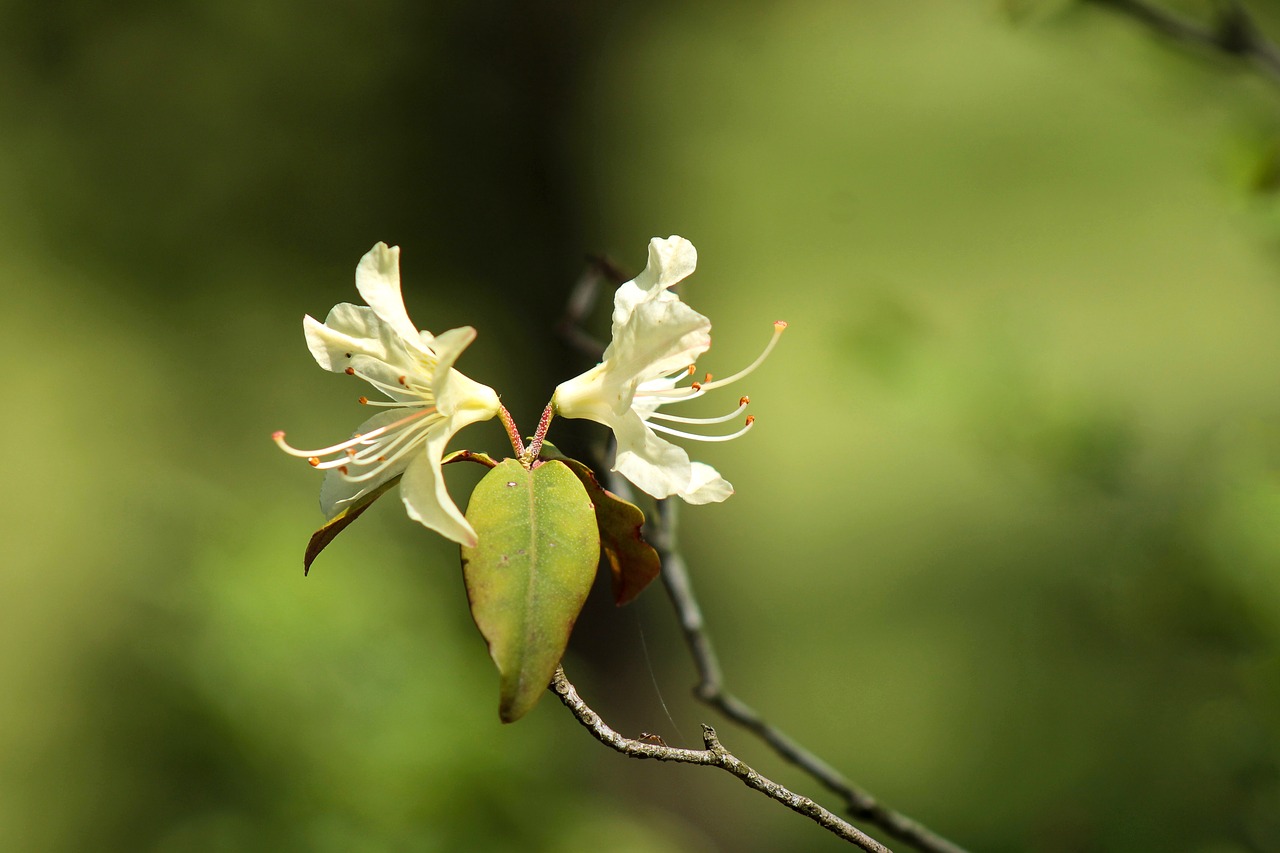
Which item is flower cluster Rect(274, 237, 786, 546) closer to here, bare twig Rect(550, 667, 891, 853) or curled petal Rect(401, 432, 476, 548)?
curled petal Rect(401, 432, 476, 548)

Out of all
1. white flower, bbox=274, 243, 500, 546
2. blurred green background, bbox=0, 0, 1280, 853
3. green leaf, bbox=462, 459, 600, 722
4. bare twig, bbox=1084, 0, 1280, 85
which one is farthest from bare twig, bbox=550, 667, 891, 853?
blurred green background, bbox=0, 0, 1280, 853

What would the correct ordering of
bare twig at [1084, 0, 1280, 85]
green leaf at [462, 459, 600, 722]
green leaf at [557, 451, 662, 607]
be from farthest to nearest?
bare twig at [1084, 0, 1280, 85] < green leaf at [557, 451, 662, 607] < green leaf at [462, 459, 600, 722]

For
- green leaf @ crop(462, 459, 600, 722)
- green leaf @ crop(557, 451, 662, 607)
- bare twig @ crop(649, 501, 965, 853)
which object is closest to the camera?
green leaf @ crop(462, 459, 600, 722)

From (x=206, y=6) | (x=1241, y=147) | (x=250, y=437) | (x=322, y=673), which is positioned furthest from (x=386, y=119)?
(x=1241, y=147)

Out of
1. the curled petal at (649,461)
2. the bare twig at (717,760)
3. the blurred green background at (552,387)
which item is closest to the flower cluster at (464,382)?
the curled petal at (649,461)

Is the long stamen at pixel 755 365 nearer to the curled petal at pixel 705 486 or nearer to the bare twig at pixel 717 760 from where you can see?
the curled petal at pixel 705 486

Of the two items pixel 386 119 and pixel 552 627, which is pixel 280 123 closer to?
pixel 386 119

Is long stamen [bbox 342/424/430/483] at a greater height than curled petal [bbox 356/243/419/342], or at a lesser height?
lesser
